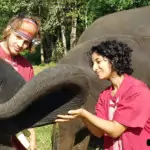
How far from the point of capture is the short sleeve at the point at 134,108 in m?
2.32

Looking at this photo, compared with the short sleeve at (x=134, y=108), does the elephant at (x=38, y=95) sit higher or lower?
higher

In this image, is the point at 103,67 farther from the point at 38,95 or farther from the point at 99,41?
the point at 99,41

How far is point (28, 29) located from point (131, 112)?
0.62 metres

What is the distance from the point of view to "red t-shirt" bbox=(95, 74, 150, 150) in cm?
233

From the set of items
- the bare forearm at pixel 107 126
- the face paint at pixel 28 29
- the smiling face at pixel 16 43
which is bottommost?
the bare forearm at pixel 107 126

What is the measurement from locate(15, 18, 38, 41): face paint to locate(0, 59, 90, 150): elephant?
0.53m

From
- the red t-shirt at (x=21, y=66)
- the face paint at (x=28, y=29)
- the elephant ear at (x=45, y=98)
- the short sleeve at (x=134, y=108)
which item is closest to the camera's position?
the elephant ear at (x=45, y=98)

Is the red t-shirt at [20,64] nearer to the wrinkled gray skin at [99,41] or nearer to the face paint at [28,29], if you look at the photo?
the face paint at [28,29]

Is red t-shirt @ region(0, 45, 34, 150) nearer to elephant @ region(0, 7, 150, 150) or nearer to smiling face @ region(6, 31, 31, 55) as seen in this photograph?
smiling face @ region(6, 31, 31, 55)

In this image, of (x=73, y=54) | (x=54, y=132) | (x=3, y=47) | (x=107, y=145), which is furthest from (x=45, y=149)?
(x=3, y=47)

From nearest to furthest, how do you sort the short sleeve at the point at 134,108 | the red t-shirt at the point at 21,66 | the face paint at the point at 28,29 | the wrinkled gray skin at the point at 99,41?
the face paint at the point at 28,29
the red t-shirt at the point at 21,66
the short sleeve at the point at 134,108
the wrinkled gray skin at the point at 99,41

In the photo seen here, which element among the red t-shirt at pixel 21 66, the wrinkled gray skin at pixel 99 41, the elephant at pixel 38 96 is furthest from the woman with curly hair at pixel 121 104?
the wrinkled gray skin at pixel 99 41

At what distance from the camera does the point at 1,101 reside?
1.51m

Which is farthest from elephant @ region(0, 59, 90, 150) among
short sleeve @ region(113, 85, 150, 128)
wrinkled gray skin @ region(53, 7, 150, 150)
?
wrinkled gray skin @ region(53, 7, 150, 150)
